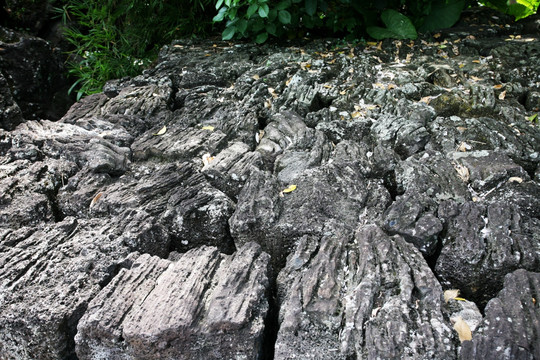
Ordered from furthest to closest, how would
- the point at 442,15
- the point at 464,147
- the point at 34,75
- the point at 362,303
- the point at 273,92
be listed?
the point at 34,75
the point at 442,15
the point at 273,92
the point at 464,147
the point at 362,303

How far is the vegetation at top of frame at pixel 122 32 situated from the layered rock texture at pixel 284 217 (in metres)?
1.51

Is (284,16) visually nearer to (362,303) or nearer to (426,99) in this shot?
(426,99)

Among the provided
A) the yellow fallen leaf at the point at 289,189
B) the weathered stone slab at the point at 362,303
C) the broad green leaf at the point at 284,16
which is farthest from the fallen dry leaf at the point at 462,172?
the broad green leaf at the point at 284,16

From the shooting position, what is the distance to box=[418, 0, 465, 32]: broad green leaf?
4.40m

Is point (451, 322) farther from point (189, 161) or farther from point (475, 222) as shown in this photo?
point (189, 161)

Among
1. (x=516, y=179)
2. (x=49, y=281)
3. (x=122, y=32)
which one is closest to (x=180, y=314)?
(x=49, y=281)

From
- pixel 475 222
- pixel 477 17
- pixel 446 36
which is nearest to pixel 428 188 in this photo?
pixel 475 222

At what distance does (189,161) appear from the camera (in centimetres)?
285

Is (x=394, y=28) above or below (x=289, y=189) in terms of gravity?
above

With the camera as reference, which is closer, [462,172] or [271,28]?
[462,172]

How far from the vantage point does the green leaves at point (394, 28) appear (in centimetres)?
415

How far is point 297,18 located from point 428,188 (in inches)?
105

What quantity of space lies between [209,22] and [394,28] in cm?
200

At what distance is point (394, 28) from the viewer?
4.21 m
